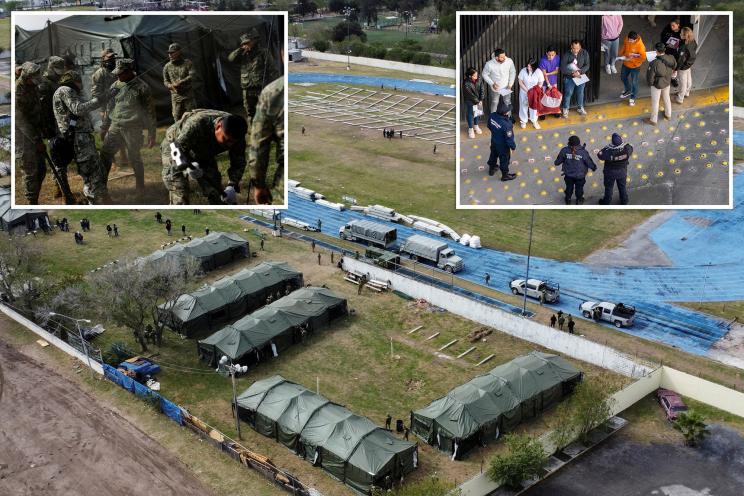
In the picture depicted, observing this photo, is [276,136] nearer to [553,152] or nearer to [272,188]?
[272,188]

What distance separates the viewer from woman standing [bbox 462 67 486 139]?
90.5ft

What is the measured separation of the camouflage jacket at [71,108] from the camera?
79.3ft

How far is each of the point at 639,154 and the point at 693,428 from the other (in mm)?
12550

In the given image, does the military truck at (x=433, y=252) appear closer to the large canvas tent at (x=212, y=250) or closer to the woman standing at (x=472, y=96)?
the large canvas tent at (x=212, y=250)

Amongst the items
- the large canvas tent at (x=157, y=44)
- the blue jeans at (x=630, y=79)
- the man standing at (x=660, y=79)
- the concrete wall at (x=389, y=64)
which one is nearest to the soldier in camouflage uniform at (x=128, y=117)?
the large canvas tent at (x=157, y=44)

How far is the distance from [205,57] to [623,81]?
43.4 ft

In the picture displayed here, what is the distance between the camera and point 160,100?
24438 millimetres

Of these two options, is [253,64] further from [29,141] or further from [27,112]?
[29,141]

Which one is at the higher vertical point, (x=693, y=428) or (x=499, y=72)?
(x=499, y=72)

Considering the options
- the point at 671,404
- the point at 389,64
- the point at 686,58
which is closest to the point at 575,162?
the point at 686,58

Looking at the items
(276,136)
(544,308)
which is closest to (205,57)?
(276,136)

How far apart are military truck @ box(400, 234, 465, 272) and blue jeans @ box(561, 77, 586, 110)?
72.0ft

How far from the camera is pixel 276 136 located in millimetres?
24281

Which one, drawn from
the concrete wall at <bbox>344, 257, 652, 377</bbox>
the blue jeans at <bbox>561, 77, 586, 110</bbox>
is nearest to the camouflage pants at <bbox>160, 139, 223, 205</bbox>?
the blue jeans at <bbox>561, 77, 586, 110</bbox>
